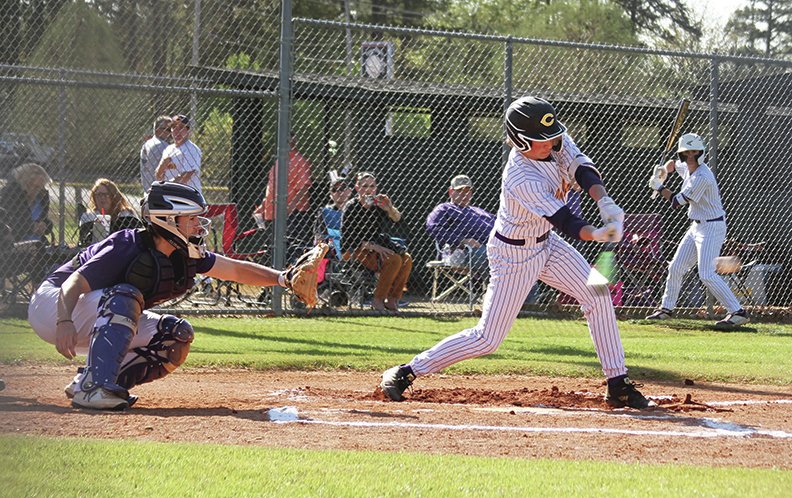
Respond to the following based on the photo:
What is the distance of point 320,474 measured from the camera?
176 inches

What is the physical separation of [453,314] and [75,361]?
16.5 ft

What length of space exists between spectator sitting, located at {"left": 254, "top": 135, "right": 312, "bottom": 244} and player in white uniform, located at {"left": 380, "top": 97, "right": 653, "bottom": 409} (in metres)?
6.21

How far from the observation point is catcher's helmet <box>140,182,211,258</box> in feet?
19.6

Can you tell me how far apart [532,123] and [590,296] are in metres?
1.13

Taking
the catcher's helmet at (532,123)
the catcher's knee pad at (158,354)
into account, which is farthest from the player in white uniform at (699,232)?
the catcher's knee pad at (158,354)

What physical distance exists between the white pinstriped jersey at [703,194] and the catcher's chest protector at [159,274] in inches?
294

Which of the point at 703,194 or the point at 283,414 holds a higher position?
the point at 703,194

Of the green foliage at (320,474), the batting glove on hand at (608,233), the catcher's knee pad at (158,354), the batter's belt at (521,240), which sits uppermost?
the batting glove on hand at (608,233)

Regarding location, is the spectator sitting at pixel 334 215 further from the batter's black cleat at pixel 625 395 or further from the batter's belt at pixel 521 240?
the batter's black cleat at pixel 625 395

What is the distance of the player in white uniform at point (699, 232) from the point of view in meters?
12.1

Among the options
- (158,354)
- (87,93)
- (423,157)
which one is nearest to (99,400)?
(158,354)

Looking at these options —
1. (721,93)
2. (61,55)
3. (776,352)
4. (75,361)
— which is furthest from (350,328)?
(61,55)

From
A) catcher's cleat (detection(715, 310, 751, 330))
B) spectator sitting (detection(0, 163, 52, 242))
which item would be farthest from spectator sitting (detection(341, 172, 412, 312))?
catcher's cleat (detection(715, 310, 751, 330))

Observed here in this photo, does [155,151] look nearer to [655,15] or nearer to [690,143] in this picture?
[690,143]
